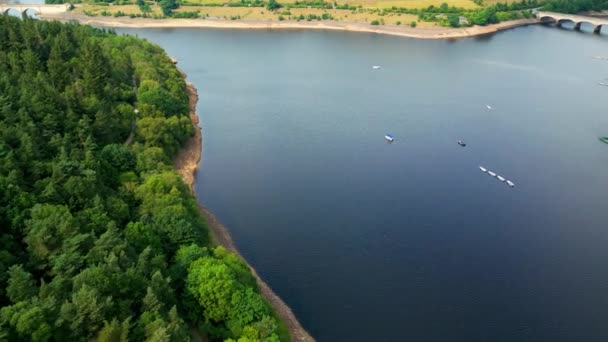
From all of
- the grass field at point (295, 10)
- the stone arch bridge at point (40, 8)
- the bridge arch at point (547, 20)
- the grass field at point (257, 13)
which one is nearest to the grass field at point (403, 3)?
the grass field at point (295, 10)

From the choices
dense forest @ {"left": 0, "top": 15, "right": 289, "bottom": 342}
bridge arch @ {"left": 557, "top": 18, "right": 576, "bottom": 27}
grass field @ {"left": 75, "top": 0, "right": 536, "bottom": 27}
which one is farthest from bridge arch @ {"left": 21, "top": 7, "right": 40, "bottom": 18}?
bridge arch @ {"left": 557, "top": 18, "right": 576, "bottom": 27}

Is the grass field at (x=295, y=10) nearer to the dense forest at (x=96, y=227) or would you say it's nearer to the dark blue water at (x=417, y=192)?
the dark blue water at (x=417, y=192)

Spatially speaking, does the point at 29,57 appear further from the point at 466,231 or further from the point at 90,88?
the point at 466,231

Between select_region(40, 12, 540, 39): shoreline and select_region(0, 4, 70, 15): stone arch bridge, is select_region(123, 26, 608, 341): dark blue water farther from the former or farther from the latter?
select_region(0, 4, 70, 15): stone arch bridge

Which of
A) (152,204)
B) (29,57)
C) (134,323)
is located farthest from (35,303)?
(29,57)

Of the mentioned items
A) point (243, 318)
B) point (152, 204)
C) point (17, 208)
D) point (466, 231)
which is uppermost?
point (17, 208)

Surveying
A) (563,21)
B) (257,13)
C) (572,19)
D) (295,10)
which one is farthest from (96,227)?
(563,21)

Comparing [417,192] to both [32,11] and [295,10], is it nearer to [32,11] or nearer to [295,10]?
[295,10]
